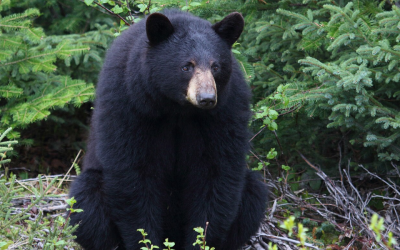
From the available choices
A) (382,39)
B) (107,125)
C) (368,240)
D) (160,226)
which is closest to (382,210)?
(368,240)

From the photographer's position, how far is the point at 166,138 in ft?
12.6

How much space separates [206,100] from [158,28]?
696 mm

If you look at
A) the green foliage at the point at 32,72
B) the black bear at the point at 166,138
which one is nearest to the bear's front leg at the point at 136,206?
the black bear at the point at 166,138

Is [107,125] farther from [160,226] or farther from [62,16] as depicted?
[62,16]

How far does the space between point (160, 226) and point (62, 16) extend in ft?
14.5

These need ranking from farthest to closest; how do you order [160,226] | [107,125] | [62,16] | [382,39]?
[62,16] < [382,39] < [160,226] < [107,125]

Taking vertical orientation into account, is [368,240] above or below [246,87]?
below

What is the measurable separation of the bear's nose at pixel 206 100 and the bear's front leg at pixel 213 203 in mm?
714

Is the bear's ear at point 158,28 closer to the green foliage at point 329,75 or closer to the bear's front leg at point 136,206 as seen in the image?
the bear's front leg at point 136,206

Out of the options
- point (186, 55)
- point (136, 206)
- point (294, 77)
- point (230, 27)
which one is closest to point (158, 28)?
point (186, 55)

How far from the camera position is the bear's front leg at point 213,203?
12.7 feet

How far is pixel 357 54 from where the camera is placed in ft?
15.0

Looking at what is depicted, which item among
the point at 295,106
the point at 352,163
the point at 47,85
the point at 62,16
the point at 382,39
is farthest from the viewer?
the point at 62,16

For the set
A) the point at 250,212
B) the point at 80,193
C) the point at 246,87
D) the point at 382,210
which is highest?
the point at 246,87
